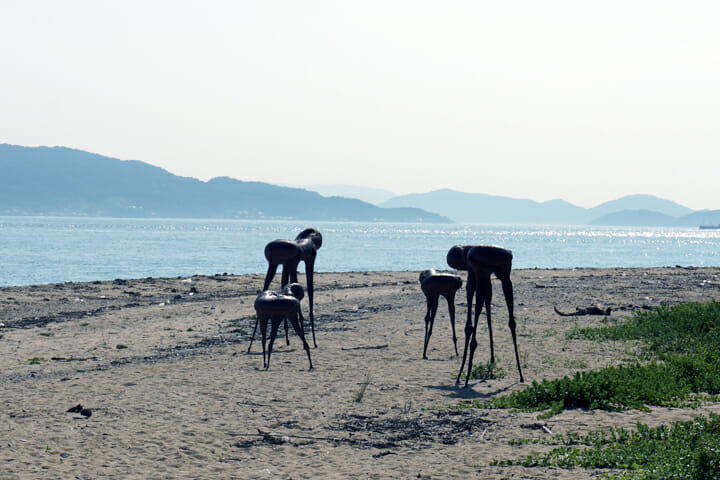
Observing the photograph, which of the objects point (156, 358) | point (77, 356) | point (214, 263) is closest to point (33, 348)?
point (77, 356)

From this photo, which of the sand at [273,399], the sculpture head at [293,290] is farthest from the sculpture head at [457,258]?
the sculpture head at [293,290]

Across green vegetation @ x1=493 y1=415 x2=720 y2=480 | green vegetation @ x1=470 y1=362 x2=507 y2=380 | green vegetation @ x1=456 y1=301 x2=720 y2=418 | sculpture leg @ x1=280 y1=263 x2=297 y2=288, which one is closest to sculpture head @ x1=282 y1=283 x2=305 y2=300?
sculpture leg @ x1=280 y1=263 x2=297 y2=288

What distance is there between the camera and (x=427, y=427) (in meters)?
10.6

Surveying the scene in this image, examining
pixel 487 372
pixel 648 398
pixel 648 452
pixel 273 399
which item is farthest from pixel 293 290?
pixel 648 452

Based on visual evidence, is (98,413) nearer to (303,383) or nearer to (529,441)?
(303,383)

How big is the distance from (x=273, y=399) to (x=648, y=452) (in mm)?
6196

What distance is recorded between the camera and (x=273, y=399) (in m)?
12.3

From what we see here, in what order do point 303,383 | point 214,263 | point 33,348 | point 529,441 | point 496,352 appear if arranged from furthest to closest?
point 214,263, point 33,348, point 496,352, point 303,383, point 529,441

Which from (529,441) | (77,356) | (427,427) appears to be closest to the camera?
(529,441)

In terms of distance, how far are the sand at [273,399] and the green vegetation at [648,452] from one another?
0.34 metres

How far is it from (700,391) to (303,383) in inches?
275

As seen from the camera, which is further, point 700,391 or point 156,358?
point 156,358

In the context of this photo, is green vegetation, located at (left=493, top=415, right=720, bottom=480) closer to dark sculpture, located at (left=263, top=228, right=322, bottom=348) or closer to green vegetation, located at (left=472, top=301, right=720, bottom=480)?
green vegetation, located at (left=472, top=301, right=720, bottom=480)

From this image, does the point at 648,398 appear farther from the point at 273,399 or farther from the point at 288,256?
the point at 288,256
